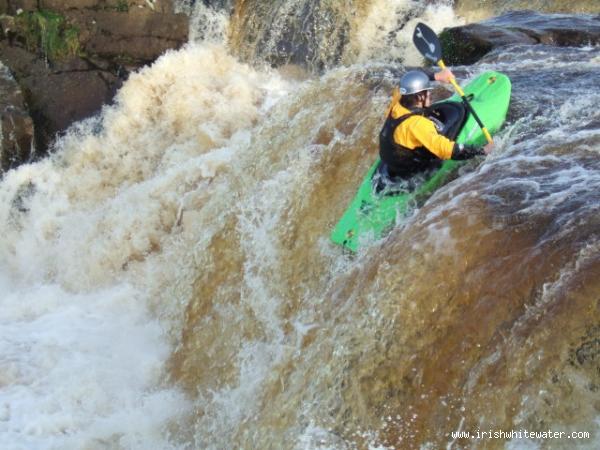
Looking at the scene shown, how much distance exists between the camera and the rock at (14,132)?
31.2 ft

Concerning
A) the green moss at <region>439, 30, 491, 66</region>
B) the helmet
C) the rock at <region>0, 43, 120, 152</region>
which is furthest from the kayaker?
the rock at <region>0, 43, 120, 152</region>

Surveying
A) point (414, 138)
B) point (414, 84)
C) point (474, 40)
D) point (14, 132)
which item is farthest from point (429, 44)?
point (14, 132)

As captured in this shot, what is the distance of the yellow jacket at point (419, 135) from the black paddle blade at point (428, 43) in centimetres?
106

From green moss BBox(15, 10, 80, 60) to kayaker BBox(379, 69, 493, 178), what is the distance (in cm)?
691

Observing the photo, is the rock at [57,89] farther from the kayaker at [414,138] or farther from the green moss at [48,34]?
the kayaker at [414,138]

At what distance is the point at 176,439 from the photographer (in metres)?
5.20

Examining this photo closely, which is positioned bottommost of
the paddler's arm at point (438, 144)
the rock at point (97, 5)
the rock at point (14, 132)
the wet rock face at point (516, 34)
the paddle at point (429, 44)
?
the rock at point (14, 132)

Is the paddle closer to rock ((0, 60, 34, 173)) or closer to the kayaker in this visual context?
the kayaker

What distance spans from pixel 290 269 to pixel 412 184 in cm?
116

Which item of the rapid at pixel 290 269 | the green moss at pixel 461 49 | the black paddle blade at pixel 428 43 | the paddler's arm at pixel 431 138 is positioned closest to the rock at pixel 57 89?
the rapid at pixel 290 269

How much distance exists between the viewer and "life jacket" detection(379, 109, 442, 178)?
4.84 m

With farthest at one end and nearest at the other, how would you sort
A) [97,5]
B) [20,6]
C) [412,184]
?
[97,5] < [20,6] < [412,184]

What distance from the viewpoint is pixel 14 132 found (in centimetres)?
957

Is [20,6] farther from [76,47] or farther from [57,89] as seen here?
[57,89]
